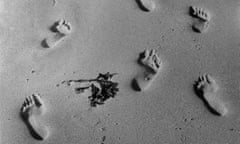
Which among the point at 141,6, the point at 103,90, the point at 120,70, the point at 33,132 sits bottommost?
the point at 33,132

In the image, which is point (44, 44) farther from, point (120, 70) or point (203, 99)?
point (203, 99)

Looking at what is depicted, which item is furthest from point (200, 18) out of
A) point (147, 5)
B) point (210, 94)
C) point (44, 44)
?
point (44, 44)

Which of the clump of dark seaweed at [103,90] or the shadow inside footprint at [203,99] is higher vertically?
the shadow inside footprint at [203,99]

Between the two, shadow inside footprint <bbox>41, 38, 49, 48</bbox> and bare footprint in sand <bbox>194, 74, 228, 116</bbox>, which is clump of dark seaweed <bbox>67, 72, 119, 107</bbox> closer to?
shadow inside footprint <bbox>41, 38, 49, 48</bbox>

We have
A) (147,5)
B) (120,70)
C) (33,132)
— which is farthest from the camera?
(147,5)

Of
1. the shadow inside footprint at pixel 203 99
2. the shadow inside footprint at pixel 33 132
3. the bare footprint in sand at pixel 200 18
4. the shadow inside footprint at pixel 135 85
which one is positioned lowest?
the shadow inside footprint at pixel 33 132

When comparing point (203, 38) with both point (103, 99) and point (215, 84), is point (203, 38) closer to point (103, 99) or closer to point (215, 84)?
point (215, 84)

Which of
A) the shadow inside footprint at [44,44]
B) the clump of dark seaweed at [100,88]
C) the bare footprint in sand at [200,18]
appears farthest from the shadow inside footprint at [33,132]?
the bare footprint in sand at [200,18]

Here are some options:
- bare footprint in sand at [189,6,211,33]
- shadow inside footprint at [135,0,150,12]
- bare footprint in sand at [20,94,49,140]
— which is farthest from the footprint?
bare footprint in sand at [20,94,49,140]

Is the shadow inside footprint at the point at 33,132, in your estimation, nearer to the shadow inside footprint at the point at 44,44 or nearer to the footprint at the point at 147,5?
the shadow inside footprint at the point at 44,44
